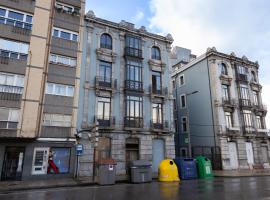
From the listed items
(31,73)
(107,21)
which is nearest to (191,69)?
(107,21)

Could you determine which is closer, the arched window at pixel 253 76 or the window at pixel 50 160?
the window at pixel 50 160

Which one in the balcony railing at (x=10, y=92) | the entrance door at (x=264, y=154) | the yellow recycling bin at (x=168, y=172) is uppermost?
the balcony railing at (x=10, y=92)

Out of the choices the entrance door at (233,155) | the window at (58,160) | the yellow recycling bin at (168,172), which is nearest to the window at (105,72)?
the window at (58,160)

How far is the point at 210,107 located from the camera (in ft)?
90.6

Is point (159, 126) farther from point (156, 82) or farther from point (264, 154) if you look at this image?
point (264, 154)

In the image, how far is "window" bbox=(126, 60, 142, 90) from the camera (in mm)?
22666

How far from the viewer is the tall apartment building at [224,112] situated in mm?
26391

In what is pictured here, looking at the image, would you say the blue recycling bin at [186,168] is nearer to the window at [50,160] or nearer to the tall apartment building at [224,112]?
the tall apartment building at [224,112]

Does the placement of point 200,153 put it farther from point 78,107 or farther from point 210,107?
point 78,107

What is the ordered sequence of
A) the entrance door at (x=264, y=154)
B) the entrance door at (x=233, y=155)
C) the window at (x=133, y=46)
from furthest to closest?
the entrance door at (x=264, y=154) → the entrance door at (x=233, y=155) → the window at (x=133, y=46)

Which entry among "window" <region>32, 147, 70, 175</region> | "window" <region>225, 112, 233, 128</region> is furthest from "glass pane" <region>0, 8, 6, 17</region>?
"window" <region>225, 112, 233, 128</region>

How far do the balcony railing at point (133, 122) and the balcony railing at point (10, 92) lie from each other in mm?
9944

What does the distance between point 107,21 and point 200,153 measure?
1998 cm

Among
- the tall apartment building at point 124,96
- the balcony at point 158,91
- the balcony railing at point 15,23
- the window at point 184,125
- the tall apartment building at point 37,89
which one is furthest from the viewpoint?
the window at point 184,125
